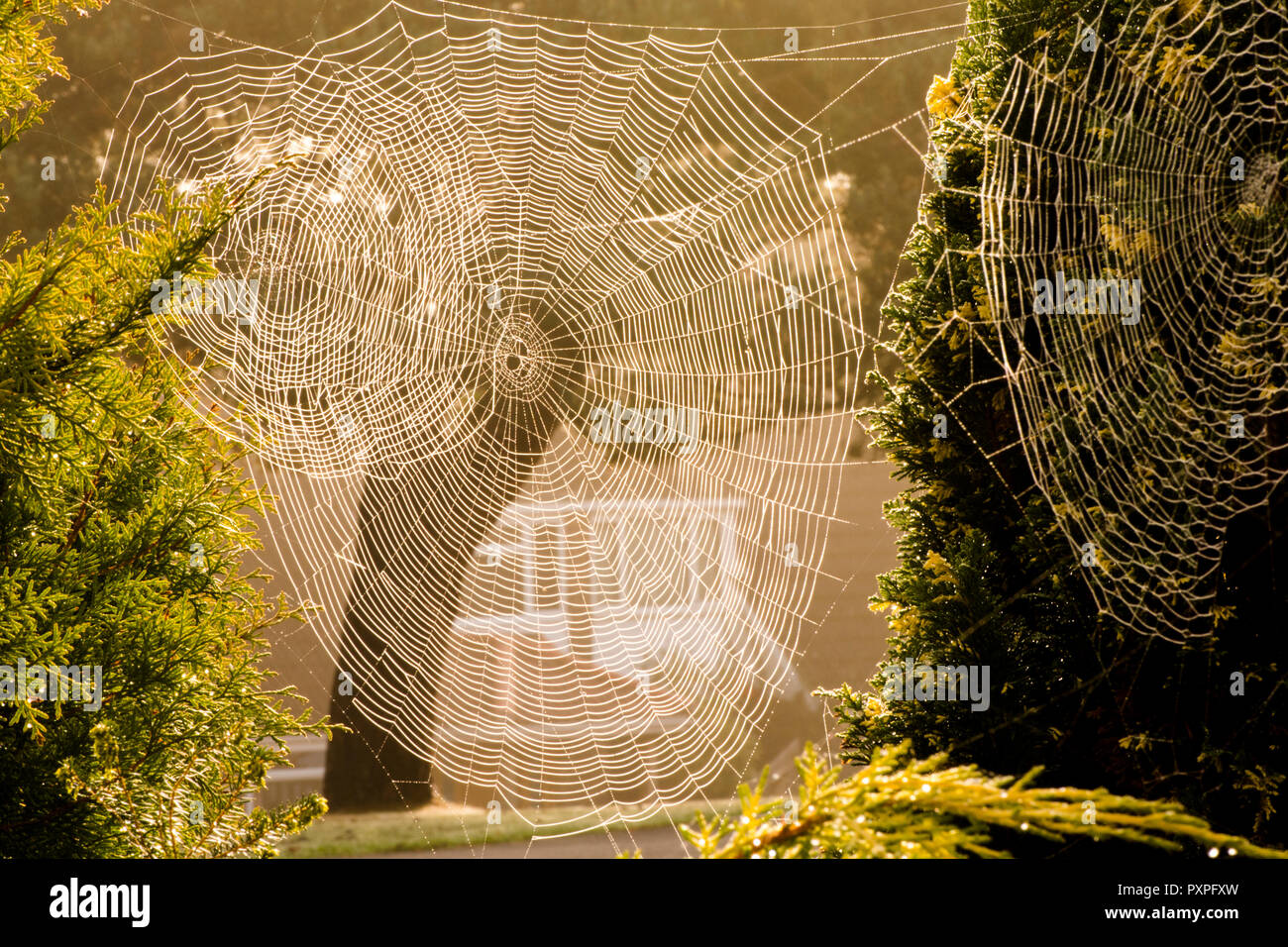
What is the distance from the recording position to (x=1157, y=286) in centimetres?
177

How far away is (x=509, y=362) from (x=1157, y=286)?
3176mm

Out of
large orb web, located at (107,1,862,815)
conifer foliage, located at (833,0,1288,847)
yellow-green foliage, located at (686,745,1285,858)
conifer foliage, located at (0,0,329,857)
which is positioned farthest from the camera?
large orb web, located at (107,1,862,815)

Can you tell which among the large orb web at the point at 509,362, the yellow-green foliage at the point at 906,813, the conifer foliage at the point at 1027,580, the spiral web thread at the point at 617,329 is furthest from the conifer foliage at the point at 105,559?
the large orb web at the point at 509,362

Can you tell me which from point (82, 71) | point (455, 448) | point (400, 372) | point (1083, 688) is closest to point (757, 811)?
point (1083, 688)

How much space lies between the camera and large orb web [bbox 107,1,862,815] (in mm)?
3357

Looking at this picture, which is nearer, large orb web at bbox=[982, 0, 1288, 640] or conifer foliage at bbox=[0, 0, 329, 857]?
conifer foliage at bbox=[0, 0, 329, 857]

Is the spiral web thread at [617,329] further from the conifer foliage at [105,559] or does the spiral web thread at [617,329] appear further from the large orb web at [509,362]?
the conifer foliage at [105,559]

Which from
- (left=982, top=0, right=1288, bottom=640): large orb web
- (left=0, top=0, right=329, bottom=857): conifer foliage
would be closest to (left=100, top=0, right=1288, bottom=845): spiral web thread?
(left=982, top=0, right=1288, bottom=640): large orb web

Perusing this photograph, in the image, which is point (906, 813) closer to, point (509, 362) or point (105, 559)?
point (105, 559)

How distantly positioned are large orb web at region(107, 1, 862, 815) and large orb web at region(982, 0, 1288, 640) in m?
1.01

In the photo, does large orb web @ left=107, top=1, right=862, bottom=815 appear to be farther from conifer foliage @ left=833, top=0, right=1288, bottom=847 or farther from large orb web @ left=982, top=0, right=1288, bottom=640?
large orb web @ left=982, top=0, right=1288, bottom=640

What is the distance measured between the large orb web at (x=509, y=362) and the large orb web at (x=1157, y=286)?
101cm
